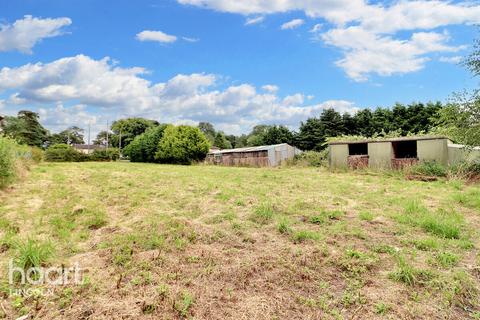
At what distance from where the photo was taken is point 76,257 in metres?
4.26

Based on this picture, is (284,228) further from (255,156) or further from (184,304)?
(255,156)

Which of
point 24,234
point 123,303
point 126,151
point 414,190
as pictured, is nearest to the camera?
point 123,303

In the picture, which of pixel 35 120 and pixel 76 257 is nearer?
pixel 76 257

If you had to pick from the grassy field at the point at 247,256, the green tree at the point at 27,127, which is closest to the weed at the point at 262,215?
the grassy field at the point at 247,256

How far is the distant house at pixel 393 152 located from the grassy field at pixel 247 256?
365 inches

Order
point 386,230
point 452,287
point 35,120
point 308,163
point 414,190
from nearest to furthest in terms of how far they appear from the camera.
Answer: point 452,287 → point 386,230 → point 414,190 → point 308,163 → point 35,120

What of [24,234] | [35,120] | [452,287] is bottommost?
[452,287]

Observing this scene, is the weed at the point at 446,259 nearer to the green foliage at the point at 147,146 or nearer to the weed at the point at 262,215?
the weed at the point at 262,215

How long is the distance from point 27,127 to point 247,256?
48.0 meters

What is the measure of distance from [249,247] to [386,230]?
2419 millimetres

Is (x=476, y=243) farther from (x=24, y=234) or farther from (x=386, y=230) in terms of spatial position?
(x=24, y=234)

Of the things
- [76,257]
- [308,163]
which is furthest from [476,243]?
[308,163]

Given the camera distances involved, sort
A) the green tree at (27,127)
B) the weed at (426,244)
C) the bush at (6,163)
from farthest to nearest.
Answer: the green tree at (27,127)
the bush at (6,163)
the weed at (426,244)

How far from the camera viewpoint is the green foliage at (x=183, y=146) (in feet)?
95.2
